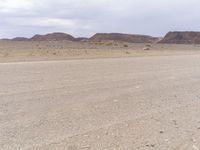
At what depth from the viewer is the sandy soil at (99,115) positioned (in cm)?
737

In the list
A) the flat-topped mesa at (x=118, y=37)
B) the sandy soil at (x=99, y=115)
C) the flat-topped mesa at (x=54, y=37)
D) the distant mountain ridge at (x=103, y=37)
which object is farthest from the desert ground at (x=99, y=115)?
the flat-topped mesa at (x=118, y=37)

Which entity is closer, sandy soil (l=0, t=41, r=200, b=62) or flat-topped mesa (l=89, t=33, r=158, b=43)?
sandy soil (l=0, t=41, r=200, b=62)

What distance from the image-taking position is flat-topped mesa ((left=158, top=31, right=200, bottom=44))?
5330 inches

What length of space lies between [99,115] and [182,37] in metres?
134

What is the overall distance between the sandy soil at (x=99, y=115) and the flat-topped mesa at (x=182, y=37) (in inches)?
4783

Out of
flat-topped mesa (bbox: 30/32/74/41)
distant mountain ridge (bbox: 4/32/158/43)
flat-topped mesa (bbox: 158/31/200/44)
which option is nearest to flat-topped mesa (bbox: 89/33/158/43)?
distant mountain ridge (bbox: 4/32/158/43)

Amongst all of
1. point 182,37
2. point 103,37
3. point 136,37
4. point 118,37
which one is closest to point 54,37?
point 103,37

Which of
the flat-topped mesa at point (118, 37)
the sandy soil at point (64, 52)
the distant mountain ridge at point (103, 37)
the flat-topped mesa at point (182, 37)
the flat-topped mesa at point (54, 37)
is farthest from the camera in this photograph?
the flat-topped mesa at point (182, 37)

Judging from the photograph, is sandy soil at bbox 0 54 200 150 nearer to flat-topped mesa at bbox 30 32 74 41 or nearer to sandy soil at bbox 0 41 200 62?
sandy soil at bbox 0 41 200 62

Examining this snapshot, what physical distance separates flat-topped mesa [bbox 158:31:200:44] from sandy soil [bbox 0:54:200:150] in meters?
121

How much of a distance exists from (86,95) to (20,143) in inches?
201

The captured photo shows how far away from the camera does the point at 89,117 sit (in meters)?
9.23

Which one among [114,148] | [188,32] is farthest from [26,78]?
[188,32]

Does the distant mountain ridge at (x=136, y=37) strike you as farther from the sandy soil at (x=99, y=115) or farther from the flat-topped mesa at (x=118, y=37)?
the sandy soil at (x=99, y=115)
